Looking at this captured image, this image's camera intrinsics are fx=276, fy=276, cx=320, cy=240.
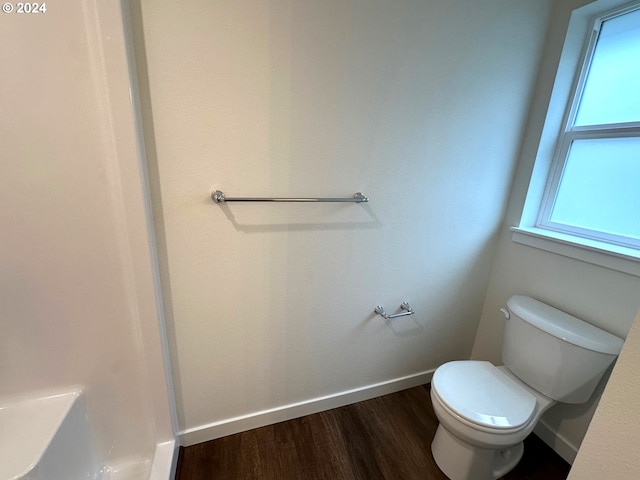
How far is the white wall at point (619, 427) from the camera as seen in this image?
450 mm

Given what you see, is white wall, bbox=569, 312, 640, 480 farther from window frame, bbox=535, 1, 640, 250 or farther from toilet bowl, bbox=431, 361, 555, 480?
window frame, bbox=535, 1, 640, 250

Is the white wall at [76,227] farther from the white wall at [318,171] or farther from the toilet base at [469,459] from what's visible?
the toilet base at [469,459]

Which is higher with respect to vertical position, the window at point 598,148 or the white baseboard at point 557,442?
the window at point 598,148

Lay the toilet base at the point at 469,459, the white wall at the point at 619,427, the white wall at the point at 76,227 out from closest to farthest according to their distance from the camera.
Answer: the white wall at the point at 619,427
the white wall at the point at 76,227
the toilet base at the point at 469,459

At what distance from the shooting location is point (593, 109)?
4.38 feet

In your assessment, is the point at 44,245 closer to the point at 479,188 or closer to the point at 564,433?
the point at 479,188

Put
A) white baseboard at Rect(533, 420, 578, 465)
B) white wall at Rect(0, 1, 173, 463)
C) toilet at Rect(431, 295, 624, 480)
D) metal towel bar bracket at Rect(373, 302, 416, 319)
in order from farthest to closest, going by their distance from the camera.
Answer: metal towel bar bracket at Rect(373, 302, 416, 319) < white baseboard at Rect(533, 420, 578, 465) < toilet at Rect(431, 295, 624, 480) < white wall at Rect(0, 1, 173, 463)

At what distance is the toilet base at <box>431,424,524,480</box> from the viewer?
3.88ft

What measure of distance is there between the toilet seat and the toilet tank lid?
0.98ft

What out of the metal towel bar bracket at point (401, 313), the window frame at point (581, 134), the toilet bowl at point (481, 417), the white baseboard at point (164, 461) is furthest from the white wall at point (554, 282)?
the white baseboard at point (164, 461)

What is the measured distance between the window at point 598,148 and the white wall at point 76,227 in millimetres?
1834

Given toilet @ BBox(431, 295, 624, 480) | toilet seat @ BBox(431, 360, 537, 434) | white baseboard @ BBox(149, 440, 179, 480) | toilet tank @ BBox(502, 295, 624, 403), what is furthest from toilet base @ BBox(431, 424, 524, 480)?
white baseboard @ BBox(149, 440, 179, 480)

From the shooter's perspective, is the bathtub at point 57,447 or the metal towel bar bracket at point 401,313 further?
the metal towel bar bracket at point 401,313

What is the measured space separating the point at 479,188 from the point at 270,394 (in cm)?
154
